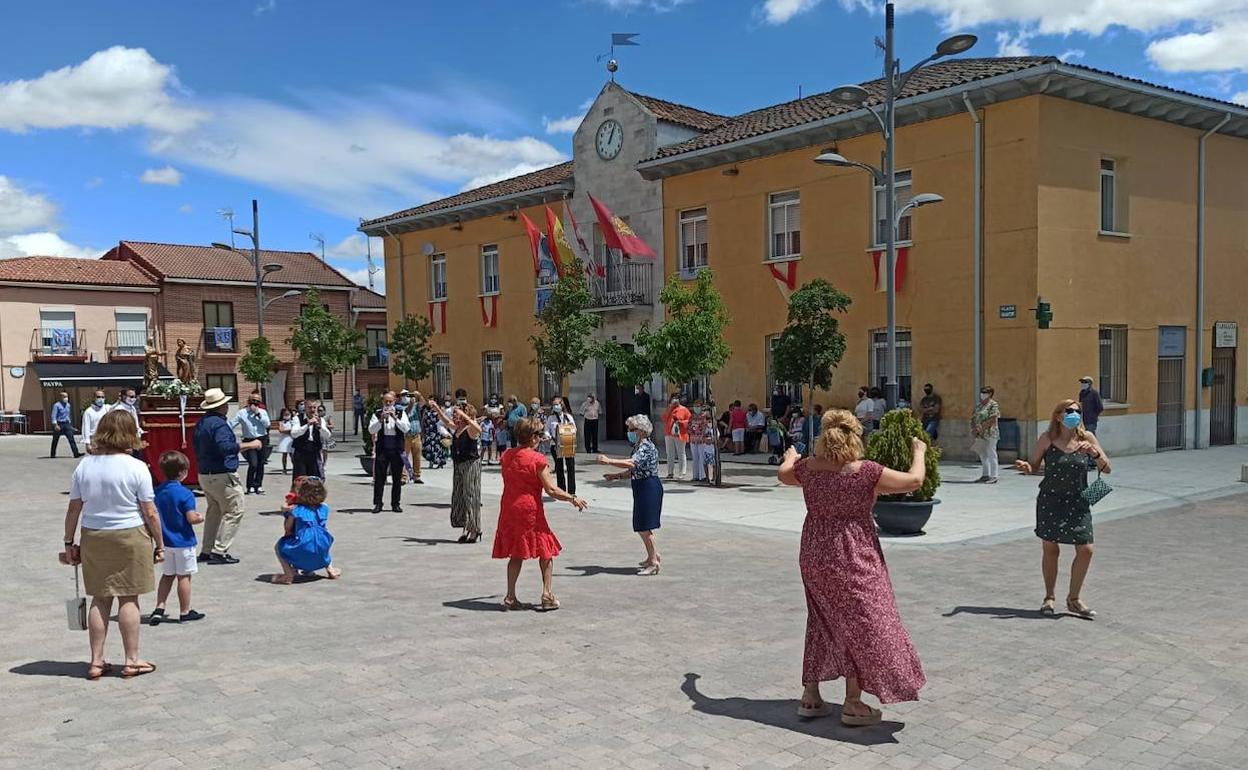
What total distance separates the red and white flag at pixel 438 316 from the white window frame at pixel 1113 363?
67.5 ft

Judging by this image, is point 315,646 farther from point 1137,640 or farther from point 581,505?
point 1137,640

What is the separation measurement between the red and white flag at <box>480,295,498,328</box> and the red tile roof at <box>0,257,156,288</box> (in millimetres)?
21429

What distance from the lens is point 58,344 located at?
133ft

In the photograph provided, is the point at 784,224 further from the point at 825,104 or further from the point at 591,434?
the point at 591,434

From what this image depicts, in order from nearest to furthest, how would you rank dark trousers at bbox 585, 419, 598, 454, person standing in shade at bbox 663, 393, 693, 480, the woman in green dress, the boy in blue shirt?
the boy in blue shirt, the woman in green dress, person standing in shade at bbox 663, 393, 693, 480, dark trousers at bbox 585, 419, 598, 454

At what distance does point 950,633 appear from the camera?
6.72 metres

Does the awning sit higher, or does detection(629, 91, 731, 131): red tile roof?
detection(629, 91, 731, 131): red tile roof

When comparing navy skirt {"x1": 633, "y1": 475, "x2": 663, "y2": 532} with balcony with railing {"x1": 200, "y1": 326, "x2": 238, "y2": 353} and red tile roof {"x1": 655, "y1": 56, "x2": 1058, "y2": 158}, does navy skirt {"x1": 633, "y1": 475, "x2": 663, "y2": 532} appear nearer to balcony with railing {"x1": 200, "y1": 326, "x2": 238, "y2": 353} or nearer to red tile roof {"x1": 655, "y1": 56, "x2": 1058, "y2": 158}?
red tile roof {"x1": 655, "y1": 56, "x2": 1058, "y2": 158}

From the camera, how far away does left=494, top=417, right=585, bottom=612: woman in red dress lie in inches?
292

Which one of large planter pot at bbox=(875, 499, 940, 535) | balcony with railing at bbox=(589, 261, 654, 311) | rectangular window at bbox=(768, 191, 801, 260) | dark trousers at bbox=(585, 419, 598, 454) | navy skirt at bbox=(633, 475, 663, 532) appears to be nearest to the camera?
navy skirt at bbox=(633, 475, 663, 532)

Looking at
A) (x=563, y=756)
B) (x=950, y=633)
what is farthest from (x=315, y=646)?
(x=950, y=633)

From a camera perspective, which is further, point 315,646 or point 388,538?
point 388,538

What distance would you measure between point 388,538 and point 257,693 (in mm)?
5845

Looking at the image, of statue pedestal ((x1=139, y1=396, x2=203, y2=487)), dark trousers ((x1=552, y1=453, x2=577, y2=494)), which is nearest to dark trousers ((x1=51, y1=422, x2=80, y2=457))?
statue pedestal ((x1=139, y1=396, x2=203, y2=487))
